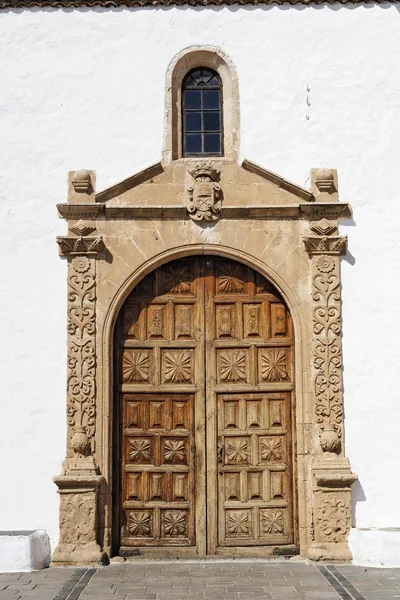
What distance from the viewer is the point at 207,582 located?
22.7 ft

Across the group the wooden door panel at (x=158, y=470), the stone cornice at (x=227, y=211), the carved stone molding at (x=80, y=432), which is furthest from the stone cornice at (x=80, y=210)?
the wooden door panel at (x=158, y=470)

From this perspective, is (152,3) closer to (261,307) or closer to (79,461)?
(261,307)

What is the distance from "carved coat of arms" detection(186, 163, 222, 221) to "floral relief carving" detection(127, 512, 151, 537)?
3.07 m

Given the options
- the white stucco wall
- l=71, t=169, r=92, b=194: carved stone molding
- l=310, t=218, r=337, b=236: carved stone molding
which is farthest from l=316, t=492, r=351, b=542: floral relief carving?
l=71, t=169, r=92, b=194: carved stone molding

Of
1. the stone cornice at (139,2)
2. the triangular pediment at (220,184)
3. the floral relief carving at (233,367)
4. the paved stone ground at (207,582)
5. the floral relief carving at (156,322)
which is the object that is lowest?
the paved stone ground at (207,582)

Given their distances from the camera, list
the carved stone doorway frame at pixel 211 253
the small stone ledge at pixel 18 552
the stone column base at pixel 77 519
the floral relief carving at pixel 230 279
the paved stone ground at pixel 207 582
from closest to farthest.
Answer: the paved stone ground at pixel 207 582 < the small stone ledge at pixel 18 552 < the stone column base at pixel 77 519 < the carved stone doorway frame at pixel 211 253 < the floral relief carving at pixel 230 279

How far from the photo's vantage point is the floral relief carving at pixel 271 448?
797 centimetres

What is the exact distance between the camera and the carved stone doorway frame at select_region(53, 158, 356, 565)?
7.72 meters

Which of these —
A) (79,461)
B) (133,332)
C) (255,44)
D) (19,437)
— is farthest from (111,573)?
(255,44)

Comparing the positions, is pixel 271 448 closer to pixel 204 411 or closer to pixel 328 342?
pixel 204 411

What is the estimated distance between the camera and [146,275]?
816cm

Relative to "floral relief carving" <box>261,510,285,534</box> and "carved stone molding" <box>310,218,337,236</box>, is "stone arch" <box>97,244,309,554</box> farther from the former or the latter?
"carved stone molding" <box>310,218,337,236</box>

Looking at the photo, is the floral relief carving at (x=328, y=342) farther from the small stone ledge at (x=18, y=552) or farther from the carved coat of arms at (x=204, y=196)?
the small stone ledge at (x=18, y=552)

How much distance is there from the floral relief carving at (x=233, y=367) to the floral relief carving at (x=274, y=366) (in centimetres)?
20
